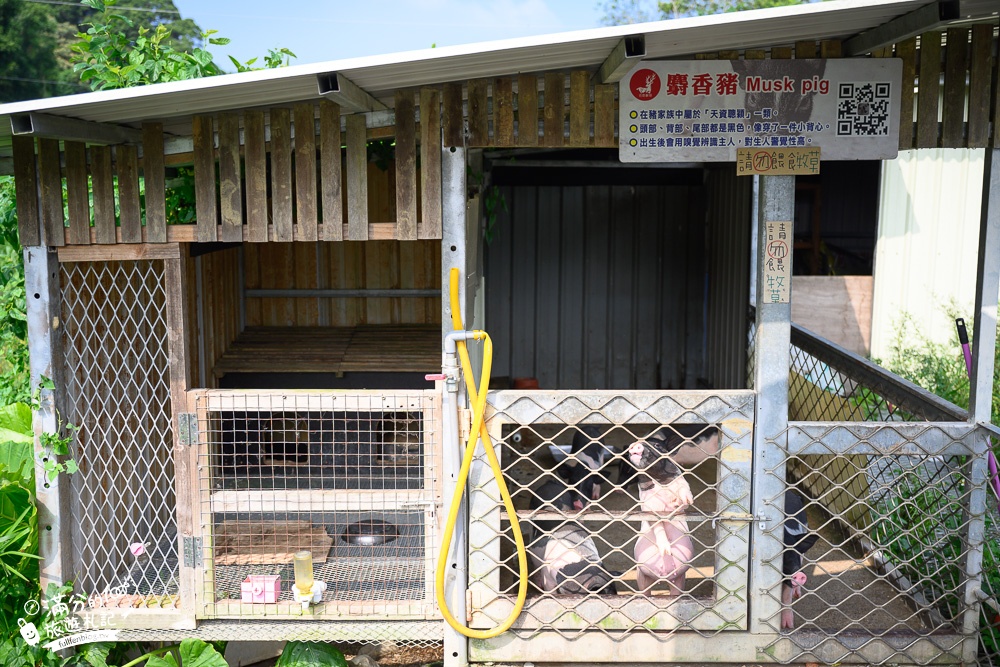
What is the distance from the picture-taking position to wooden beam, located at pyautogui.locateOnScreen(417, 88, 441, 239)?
404cm

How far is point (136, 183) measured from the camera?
4227 mm

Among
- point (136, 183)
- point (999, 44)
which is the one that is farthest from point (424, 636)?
point (999, 44)

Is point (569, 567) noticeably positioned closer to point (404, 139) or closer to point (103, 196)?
→ point (404, 139)

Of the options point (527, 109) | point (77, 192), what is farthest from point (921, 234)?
point (77, 192)

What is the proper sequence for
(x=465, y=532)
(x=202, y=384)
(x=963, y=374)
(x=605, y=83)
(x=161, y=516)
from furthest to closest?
(x=963, y=374) < (x=202, y=384) < (x=161, y=516) < (x=465, y=532) < (x=605, y=83)

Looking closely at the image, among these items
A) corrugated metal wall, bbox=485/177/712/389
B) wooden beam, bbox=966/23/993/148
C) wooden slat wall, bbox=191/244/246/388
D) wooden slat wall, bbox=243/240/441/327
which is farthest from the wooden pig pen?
corrugated metal wall, bbox=485/177/712/389

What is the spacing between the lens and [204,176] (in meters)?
4.13

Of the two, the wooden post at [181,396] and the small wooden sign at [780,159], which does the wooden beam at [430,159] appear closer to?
the wooden post at [181,396]

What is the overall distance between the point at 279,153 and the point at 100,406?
1899 millimetres

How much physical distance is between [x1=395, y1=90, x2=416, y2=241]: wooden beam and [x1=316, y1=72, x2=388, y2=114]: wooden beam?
0.15 metres

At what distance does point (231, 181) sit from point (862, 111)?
2.96 meters

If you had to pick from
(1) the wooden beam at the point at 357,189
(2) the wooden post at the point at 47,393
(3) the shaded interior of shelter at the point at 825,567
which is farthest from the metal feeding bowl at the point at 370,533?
(1) the wooden beam at the point at 357,189

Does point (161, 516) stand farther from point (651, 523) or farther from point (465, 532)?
point (651, 523)

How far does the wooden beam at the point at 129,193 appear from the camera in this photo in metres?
4.21
